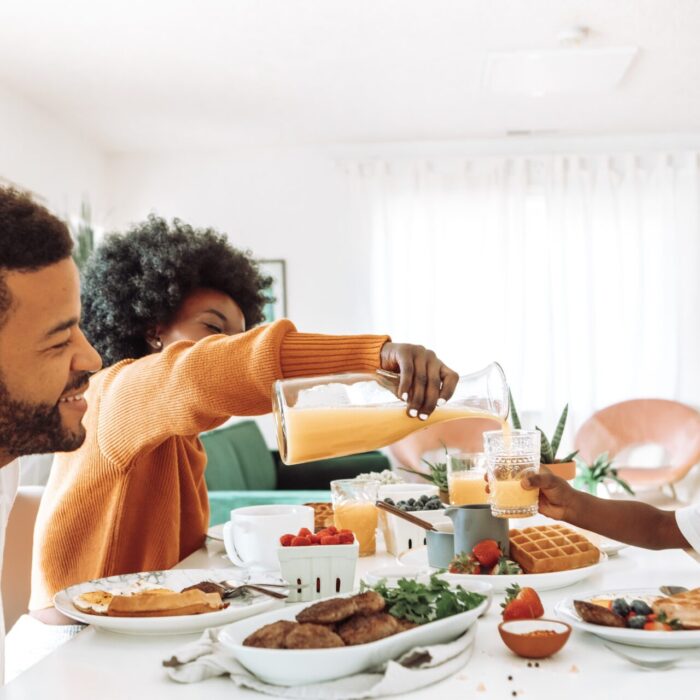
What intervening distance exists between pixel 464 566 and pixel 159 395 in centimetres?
54

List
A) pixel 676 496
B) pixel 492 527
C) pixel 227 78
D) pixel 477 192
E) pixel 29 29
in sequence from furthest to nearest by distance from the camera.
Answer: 1. pixel 477 192
2. pixel 676 496
3. pixel 227 78
4. pixel 29 29
5. pixel 492 527

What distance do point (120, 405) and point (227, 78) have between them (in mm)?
3325

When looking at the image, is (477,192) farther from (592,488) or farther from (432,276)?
(592,488)

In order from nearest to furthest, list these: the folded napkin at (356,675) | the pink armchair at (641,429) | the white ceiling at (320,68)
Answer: the folded napkin at (356,675) → the white ceiling at (320,68) → the pink armchair at (641,429)

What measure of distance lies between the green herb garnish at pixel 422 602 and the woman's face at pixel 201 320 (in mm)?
1082

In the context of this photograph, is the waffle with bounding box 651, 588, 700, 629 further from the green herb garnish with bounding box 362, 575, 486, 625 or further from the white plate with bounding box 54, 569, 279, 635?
the white plate with bounding box 54, 569, 279, 635

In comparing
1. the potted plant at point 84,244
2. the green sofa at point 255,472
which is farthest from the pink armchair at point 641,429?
the potted plant at point 84,244

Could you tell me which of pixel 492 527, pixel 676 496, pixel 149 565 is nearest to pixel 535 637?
pixel 492 527

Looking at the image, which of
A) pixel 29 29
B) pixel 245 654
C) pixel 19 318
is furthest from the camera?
pixel 29 29

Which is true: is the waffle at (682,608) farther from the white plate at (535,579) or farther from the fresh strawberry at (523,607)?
the white plate at (535,579)

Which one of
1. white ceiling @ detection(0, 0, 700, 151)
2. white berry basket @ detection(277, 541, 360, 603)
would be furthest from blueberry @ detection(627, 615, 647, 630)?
white ceiling @ detection(0, 0, 700, 151)

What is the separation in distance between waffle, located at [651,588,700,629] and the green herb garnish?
0.21m

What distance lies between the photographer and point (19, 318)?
1145mm

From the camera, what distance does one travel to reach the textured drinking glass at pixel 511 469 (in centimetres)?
137
